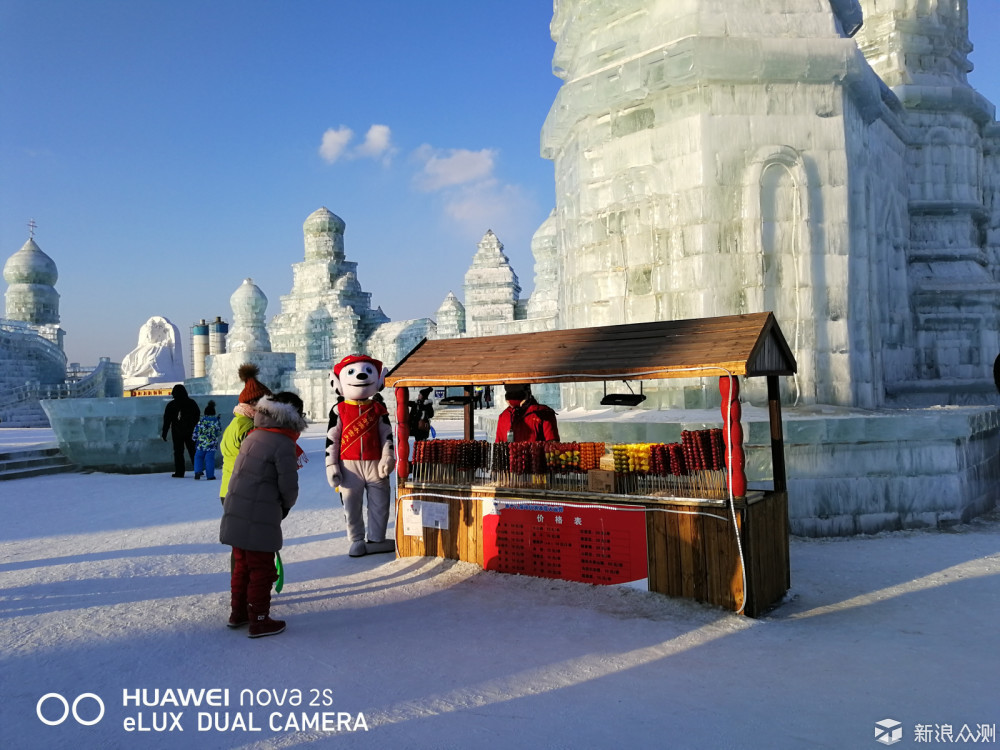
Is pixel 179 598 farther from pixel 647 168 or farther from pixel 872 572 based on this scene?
pixel 647 168

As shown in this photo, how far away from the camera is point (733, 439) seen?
543cm

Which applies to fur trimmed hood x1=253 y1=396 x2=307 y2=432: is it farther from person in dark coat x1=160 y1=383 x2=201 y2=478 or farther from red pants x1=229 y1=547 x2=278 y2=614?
person in dark coat x1=160 y1=383 x2=201 y2=478

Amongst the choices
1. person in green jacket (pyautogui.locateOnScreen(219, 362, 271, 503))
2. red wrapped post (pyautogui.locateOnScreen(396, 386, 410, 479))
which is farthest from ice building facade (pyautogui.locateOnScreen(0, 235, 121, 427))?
red wrapped post (pyautogui.locateOnScreen(396, 386, 410, 479))

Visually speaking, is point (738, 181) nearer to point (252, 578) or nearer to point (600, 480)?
point (600, 480)

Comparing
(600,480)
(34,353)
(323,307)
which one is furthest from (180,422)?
(34,353)

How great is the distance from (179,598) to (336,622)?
159cm

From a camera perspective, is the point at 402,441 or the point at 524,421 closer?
the point at 402,441

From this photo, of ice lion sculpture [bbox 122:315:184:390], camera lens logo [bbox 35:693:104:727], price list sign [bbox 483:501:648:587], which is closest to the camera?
camera lens logo [bbox 35:693:104:727]

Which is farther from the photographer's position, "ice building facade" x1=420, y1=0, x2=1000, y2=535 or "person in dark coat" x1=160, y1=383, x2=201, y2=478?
"person in dark coat" x1=160, y1=383, x2=201, y2=478

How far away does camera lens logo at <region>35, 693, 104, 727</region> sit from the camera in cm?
373

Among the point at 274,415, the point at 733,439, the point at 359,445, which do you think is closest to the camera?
the point at 274,415

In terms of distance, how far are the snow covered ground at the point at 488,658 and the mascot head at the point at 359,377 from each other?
1724 mm

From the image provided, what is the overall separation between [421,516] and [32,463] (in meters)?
11.6

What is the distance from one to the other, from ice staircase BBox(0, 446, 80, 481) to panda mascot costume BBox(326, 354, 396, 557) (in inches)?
399
